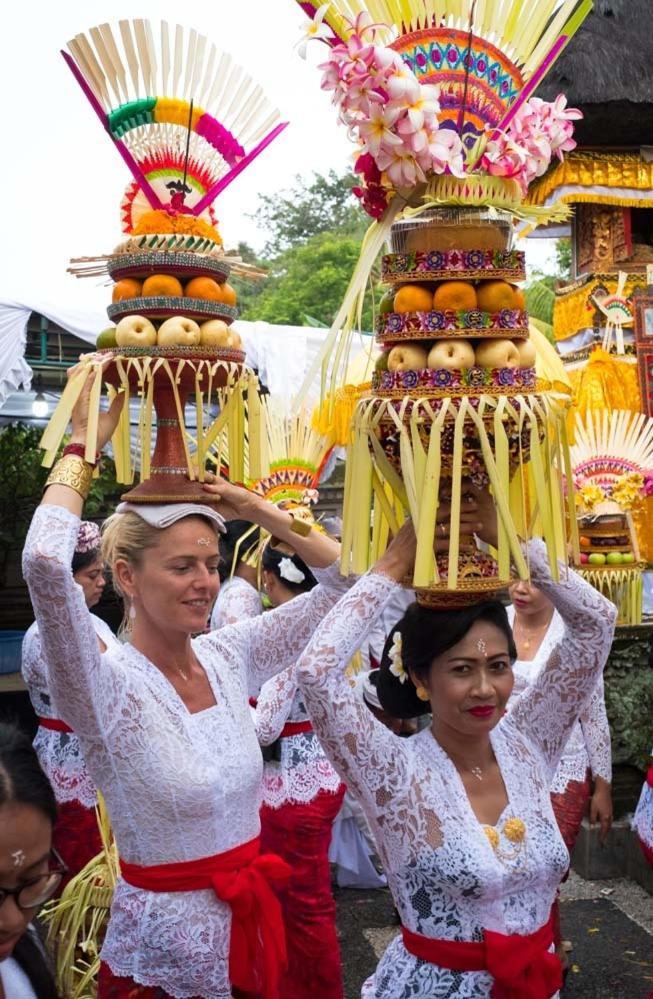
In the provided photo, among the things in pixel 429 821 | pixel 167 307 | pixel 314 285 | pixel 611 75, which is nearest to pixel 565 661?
pixel 429 821

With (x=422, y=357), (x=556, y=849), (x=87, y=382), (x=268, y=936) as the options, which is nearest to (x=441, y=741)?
(x=556, y=849)

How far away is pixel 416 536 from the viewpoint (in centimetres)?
220

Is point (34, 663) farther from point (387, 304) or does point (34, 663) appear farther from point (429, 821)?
point (387, 304)

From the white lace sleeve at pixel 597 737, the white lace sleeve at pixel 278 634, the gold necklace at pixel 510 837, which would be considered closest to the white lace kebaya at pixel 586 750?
the white lace sleeve at pixel 597 737

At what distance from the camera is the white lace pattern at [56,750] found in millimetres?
4195

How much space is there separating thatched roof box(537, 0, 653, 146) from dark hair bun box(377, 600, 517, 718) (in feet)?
23.8

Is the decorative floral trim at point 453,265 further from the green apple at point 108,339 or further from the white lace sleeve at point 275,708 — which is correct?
the white lace sleeve at point 275,708

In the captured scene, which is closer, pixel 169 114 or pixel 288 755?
pixel 169 114

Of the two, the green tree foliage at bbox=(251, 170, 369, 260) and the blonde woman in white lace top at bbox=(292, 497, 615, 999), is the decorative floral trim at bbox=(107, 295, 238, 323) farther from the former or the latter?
the green tree foliage at bbox=(251, 170, 369, 260)

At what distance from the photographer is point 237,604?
4.59 m

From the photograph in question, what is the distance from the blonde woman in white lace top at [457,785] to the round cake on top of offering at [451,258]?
0.13 m

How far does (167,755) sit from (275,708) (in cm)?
143

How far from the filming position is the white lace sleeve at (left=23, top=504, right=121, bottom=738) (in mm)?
2201

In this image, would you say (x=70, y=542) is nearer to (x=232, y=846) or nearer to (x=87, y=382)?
(x=87, y=382)
